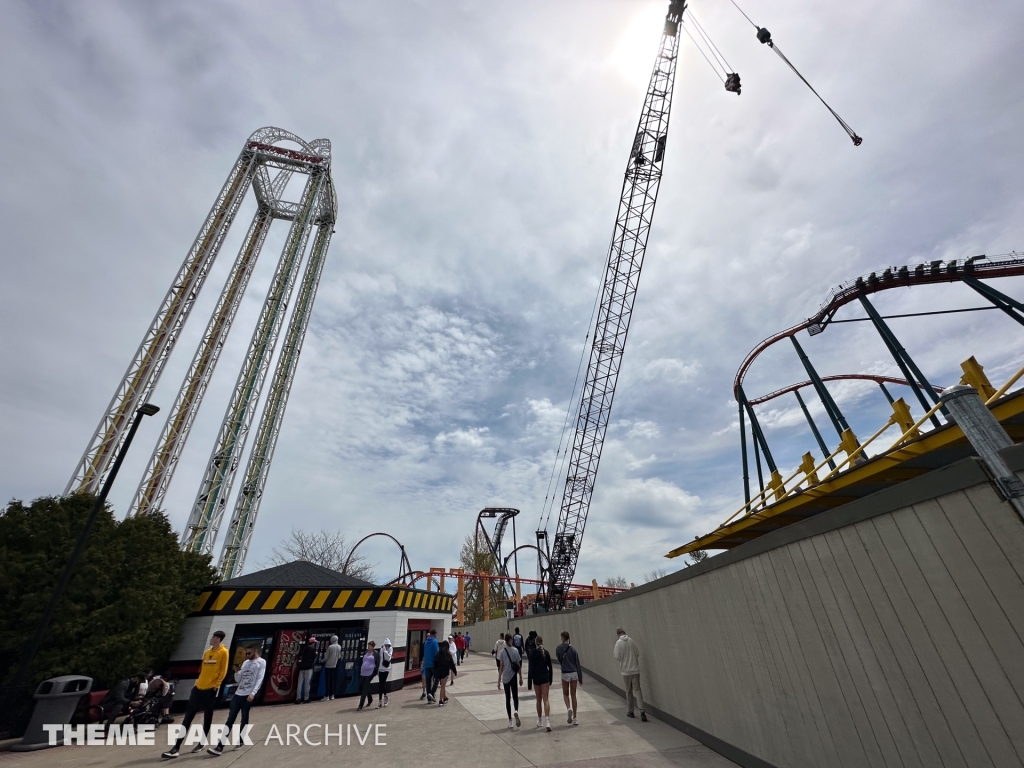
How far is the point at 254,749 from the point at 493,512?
4450cm

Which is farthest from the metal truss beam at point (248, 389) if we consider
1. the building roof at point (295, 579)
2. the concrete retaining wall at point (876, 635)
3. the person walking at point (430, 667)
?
Result: the concrete retaining wall at point (876, 635)

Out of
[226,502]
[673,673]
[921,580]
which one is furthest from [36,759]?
[226,502]

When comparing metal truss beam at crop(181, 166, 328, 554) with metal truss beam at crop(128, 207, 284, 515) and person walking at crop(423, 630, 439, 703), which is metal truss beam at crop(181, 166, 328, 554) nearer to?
metal truss beam at crop(128, 207, 284, 515)

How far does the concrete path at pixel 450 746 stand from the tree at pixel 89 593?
76.4 inches

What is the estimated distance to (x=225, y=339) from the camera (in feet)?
116

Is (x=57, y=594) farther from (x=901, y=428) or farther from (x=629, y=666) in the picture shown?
(x=901, y=428)

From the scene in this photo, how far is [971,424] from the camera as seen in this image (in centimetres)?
315

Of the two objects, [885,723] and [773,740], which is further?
[773,740]

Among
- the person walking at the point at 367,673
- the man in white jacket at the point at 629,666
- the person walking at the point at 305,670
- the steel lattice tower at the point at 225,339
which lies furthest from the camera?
the steel lattice tower at the point at 225,339

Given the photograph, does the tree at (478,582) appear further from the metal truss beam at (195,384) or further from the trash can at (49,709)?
the trash can at (49,709)

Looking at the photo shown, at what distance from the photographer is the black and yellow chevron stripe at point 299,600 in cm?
1205

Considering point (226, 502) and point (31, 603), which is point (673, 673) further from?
point (226, 502)

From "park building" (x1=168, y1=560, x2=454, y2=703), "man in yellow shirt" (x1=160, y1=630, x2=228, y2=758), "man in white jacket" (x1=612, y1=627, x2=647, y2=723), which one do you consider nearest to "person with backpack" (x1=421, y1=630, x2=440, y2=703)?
"park building" (x1=168, y1=560, x2=454, y2=703)

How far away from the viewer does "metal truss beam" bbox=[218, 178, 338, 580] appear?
113ft
